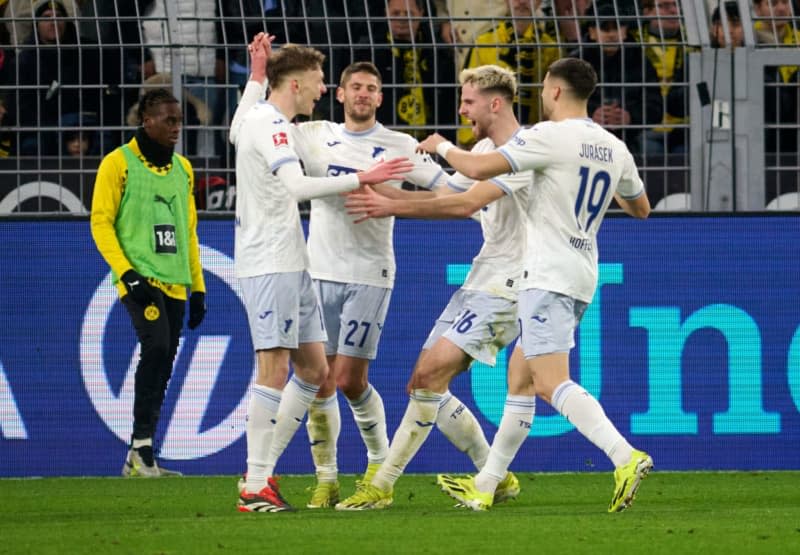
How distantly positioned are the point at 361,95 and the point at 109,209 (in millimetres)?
1909

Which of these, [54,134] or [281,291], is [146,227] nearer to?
[54,134]

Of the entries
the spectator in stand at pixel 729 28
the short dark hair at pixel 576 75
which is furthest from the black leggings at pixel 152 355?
the spectator in stand at pixel 729 28

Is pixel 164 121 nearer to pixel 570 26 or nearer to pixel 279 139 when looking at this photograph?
pixel 279 139

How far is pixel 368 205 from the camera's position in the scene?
796 cm

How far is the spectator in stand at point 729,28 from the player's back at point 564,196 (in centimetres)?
284

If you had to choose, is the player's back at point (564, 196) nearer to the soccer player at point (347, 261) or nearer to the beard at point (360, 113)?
the soccer player at point (347, 261)

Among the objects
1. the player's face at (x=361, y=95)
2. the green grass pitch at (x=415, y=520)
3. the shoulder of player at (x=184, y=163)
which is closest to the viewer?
the green grass pitch at (x=415, y=520)

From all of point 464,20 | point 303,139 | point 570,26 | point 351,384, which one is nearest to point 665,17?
point 570,26

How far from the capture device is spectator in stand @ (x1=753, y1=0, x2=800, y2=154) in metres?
10.5

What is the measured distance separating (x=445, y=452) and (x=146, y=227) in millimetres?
2210

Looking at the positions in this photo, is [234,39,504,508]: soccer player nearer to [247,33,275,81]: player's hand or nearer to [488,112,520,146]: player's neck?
[247,33,275,81]: player's hand

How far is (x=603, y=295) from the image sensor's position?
34.4ft

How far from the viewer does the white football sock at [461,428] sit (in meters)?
8.77

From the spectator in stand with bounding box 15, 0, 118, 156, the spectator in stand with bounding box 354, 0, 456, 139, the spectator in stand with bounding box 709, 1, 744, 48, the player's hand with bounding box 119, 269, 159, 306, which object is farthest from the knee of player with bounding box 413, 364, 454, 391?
the spectator in stand with bounding box 709, 1, 744, 48
